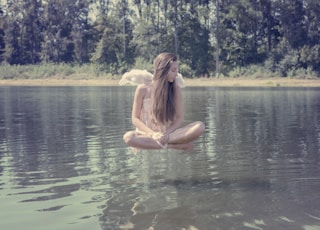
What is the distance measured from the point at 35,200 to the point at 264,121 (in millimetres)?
12166

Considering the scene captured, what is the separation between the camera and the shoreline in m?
57.6

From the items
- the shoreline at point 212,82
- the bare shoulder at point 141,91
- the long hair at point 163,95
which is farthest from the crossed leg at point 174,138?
the shoreline at point 212,82

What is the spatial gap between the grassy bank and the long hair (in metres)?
52.5

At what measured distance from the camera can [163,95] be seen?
7660 mm

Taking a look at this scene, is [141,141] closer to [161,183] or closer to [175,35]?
[161,183]

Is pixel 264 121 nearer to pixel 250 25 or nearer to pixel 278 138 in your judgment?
pixel 278 138

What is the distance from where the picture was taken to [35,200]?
701 cm

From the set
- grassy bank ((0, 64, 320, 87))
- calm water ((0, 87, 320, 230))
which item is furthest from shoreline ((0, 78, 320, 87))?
calm water ((0, 87, 320, 230))

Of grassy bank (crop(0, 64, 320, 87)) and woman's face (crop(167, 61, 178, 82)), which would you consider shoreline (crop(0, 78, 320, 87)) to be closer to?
grassy bank (crop(0, 64, 320, 87))

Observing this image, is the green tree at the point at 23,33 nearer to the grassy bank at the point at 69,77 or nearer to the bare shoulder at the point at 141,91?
the grassy bank at the point at 69,77

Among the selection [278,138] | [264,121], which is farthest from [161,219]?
[264,121]

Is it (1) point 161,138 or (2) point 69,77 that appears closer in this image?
(1) point 161,138

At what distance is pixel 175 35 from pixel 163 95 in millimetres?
61743

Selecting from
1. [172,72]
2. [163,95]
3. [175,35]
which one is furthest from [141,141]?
[175,35]
